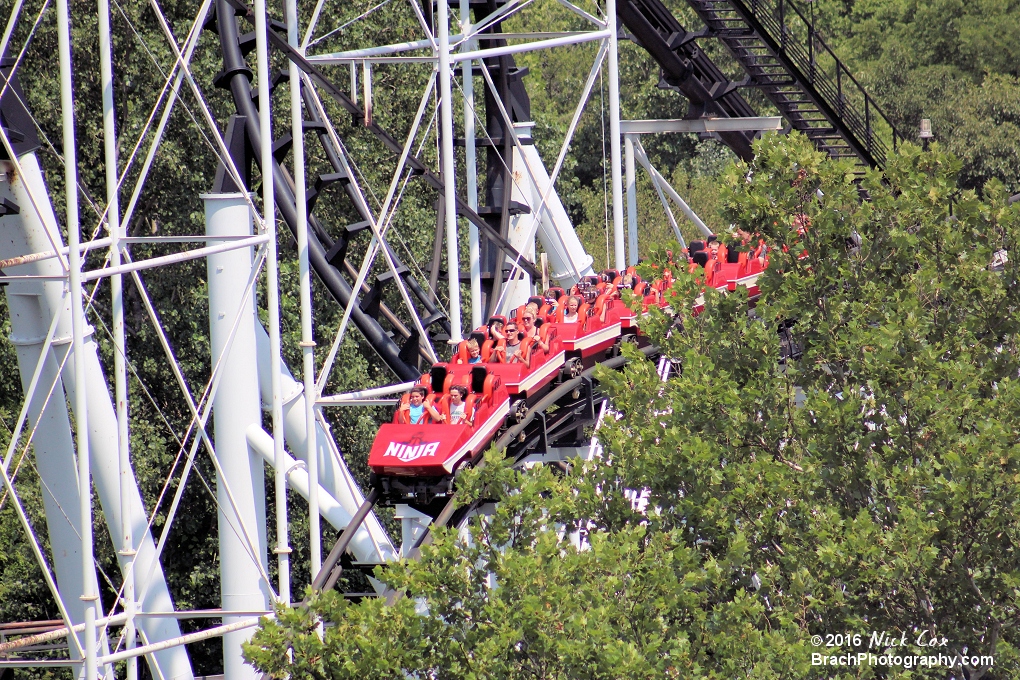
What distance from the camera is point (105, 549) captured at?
20.5 meters

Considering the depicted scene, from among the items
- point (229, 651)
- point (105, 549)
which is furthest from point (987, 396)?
point (105, 549)

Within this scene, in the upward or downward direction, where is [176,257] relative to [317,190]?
downward

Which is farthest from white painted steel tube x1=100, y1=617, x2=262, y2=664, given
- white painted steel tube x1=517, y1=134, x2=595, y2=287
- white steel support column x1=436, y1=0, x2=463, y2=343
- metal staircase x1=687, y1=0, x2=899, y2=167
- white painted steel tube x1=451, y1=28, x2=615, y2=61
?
metal staircase x1=687, y1=0, x2=899, y2=167

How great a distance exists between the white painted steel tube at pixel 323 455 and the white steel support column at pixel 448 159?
5.67 ft

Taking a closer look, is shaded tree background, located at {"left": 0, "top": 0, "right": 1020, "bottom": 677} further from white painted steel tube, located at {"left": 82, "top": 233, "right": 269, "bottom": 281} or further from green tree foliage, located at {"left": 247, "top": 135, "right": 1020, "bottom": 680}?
green tree foliage, located at {"left": 247, "top": 135, "right": 1020, "bottom": 680}

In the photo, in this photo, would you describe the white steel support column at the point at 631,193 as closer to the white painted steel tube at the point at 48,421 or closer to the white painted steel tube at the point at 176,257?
the white painted steel tube at the point at 176,257

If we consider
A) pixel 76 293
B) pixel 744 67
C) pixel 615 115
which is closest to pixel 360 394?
pixel 76 293

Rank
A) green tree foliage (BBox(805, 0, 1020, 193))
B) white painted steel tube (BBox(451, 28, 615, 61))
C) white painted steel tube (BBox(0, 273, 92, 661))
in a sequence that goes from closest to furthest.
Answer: white painted steel tube (BBox(0, 273, 92, 661)), white painted steel tube (BBox(451, 28, 615, 61)), green tree foliage (BBox(805, 0, 1020, 193))

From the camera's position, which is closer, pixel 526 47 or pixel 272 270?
pixel 272 270

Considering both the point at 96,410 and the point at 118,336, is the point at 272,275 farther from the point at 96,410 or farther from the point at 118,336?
the point at 96,410

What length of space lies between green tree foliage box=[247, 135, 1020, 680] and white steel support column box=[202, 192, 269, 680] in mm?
3826

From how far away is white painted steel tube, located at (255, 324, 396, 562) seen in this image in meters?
13.0

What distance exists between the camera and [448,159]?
548 inches

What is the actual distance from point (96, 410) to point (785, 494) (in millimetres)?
5871
